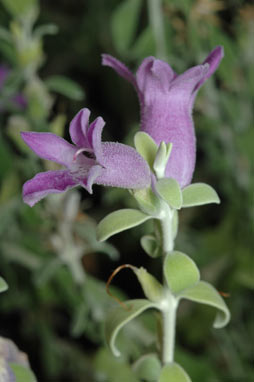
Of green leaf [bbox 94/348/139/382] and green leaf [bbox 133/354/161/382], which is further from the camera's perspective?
green leaf [bbox 94/348/139/382]

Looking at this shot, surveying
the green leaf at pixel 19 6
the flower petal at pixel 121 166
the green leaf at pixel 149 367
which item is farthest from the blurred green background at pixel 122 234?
the flower petal at pixel 121 166

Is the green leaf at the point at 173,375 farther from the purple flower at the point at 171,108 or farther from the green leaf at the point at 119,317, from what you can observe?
the purple flower at the point at 171,108

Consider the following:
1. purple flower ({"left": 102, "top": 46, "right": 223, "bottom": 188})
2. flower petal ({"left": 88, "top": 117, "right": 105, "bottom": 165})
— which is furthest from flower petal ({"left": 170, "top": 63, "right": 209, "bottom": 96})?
flower petal ({"left": 88, "top": 117, "right": 105, "bottom": 165})

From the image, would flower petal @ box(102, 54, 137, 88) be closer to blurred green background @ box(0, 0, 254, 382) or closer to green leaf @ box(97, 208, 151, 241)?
green leaf @ box(97, 208, 151, 241)

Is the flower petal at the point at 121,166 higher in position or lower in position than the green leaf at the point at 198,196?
higher

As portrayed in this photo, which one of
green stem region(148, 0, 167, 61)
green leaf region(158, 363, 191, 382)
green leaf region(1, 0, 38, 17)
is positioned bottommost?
green leaf region(158, 363, 191, 382)

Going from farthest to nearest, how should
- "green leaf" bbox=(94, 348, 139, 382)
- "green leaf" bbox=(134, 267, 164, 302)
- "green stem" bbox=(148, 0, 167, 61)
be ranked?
1. "green stem" bbox=(148, 0, 167, 61)
2. "green leaf" bbox=(94, 348, 139, 382)
3. "green leaf" bbox=(134, 267, 164, 302)
